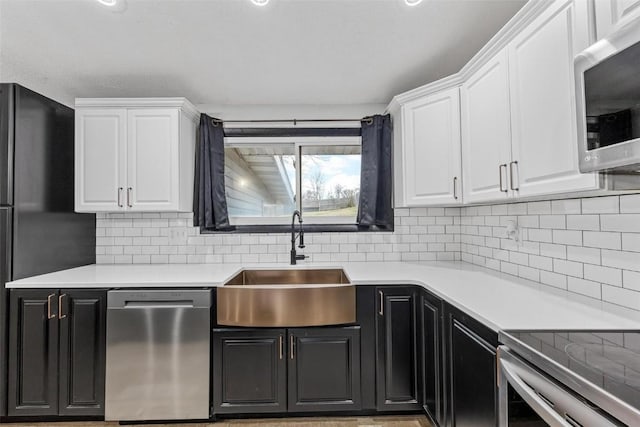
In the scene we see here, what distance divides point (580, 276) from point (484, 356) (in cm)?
72

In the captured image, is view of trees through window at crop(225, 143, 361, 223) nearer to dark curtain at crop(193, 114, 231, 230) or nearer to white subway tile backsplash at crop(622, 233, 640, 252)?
dark curtain at crop(193, 114, 231, 230)

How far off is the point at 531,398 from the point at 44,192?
9.57ft

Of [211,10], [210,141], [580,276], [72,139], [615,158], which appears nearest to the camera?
[615,158]

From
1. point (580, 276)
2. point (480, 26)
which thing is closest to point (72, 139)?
point (480, 26)

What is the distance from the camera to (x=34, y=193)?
7.29ft

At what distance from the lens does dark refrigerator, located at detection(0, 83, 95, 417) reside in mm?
2057

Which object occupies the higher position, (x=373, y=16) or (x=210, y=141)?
(x=373, y=16)

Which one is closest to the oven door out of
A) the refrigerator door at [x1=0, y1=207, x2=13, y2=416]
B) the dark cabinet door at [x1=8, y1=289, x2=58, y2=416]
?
the dark cabinet door at [x1=8, y1=289, x2=58, y2=416]

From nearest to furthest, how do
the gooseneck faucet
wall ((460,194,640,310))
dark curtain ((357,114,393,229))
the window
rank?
wall ((460,194,640,310)) → the gooseneck faucet → dark curtain ((357,114,393,229)) → the window

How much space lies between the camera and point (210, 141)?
278cm

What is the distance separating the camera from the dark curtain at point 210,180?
2.73 meters

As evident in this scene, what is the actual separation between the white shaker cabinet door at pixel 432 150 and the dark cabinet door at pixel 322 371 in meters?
1.10

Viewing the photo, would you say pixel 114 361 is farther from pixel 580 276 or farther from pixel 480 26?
pixel 480 26

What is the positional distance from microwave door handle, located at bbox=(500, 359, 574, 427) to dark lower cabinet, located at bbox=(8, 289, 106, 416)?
214 cm
